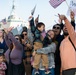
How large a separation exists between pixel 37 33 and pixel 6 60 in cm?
127

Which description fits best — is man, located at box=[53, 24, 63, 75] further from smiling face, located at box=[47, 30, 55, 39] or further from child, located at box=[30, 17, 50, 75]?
child, located at box=[30, 17, 50, 75]

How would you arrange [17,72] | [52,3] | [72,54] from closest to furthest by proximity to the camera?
1. [72,54]
2. [17,72]
3. [52,3]

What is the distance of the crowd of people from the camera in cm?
732

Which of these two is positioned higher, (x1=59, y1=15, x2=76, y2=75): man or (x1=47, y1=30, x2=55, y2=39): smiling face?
(x1=47, y1=30, x2=55, y2=39): smiling face

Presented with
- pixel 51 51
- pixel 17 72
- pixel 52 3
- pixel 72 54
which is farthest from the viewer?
pixel 52 3

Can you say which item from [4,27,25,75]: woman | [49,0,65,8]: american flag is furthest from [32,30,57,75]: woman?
[49,0,65,8]: american flag

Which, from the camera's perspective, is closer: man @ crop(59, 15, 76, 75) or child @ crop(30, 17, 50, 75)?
man @ crop(59, 15, 76, 75)

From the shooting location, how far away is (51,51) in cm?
730

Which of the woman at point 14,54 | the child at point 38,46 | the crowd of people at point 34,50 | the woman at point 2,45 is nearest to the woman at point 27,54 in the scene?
the crowd of people at point 34,50

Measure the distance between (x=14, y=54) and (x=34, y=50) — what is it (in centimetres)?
58

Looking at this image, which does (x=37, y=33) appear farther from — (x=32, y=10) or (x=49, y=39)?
(x=32, y=10)

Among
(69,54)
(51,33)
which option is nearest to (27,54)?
(51,33)

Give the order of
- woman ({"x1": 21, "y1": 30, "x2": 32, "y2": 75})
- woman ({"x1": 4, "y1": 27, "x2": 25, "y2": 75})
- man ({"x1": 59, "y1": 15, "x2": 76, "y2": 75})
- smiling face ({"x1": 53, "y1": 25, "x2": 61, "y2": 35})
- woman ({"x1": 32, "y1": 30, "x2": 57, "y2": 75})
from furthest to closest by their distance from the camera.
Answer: woman ({"x1": 21, "y1": 30, "x2": 32, "y2": 75}) < woman ({"x1": 4, "y1": 27, "x2": 25, "y2": 75}) < smiling face ({"x1": 53, "y1": 25, "x2": 61, "y2": 35}) < woman ({"x1": 32, "y1": 30, "x2": 57, "y2": 75}) < man ({"x1": 59, "y1": 15, "x2": 76, "y2": 75})

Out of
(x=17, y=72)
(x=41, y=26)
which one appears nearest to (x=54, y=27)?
(x=41, y=26)
